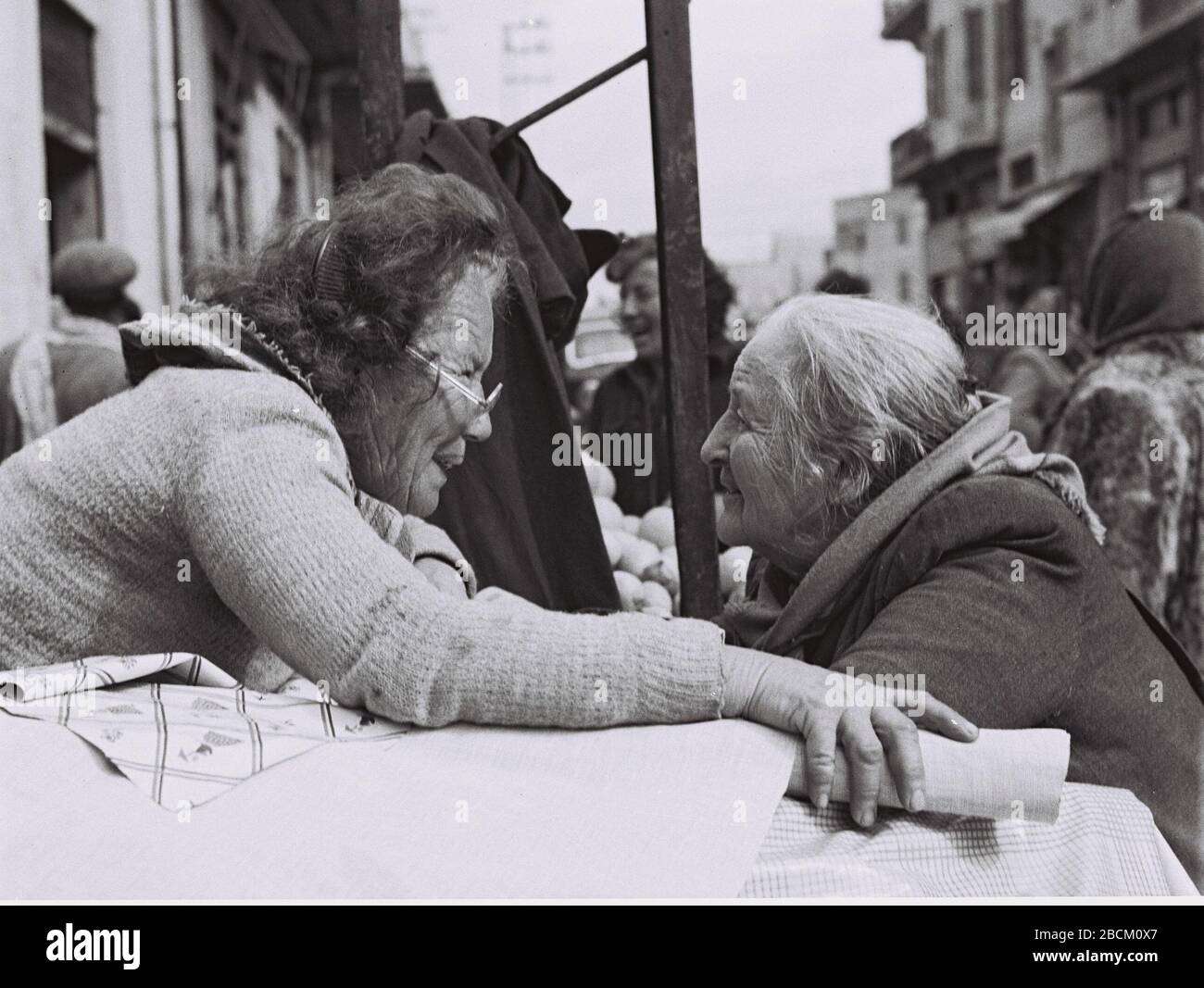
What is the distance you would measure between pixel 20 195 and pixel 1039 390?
4.14 m

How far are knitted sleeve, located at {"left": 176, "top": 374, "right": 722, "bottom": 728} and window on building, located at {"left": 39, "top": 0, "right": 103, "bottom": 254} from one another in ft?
18.5

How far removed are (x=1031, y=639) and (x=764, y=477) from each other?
464 millimetres

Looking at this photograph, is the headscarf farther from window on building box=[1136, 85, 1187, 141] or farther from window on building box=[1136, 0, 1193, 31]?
window on building box=[1136, 85, 1187, 141]

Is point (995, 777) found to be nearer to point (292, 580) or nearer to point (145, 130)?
point (292, 580)

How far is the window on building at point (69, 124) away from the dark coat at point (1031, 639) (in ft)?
18.9

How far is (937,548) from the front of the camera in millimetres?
1699

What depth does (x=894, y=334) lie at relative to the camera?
186cm

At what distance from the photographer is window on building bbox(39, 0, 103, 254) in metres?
6.49

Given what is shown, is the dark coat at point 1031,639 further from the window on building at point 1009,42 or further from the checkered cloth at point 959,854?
Answer: the window on building at point 1009,42

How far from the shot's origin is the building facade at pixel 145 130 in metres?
5.18

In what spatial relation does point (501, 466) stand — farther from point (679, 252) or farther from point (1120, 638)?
point (1120, 638)

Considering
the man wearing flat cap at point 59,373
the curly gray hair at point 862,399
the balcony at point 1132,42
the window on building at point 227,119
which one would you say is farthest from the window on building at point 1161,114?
the curly gray hair at point 862,399

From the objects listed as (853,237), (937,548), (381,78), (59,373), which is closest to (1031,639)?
(937,548)
